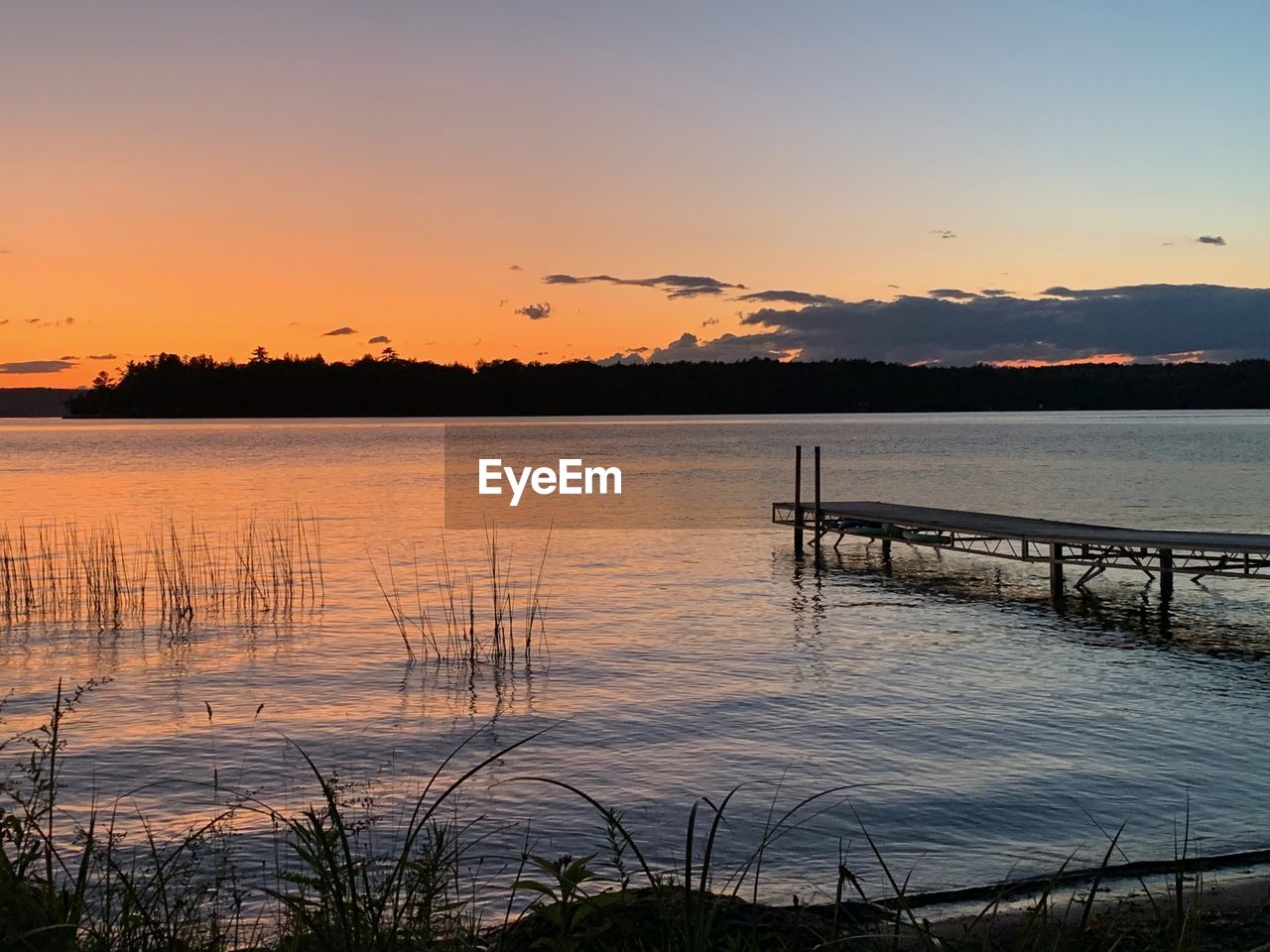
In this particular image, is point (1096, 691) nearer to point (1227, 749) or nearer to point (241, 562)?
point (1227, 749)

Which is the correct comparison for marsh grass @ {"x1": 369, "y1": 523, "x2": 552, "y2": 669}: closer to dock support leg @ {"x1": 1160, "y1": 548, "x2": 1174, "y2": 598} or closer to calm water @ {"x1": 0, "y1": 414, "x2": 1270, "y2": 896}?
calm water @ {"x1": 0, "y1": 414, "x2": 1270, "y2": 896}

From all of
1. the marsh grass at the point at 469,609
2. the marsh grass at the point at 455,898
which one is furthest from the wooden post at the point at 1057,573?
the marsh grass at the point at 455,898

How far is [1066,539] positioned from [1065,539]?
0.02m

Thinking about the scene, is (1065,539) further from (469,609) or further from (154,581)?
(154,581)

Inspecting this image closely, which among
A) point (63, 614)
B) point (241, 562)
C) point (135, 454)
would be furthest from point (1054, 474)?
point (135, 454)

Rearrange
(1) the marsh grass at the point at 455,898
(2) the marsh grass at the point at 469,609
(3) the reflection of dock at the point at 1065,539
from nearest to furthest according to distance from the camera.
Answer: (1) the marsh grass at the point at 455,898 < (2) the marsh grass at the point at 469,609 < (3) the reflection of dock at the point at 1065,539

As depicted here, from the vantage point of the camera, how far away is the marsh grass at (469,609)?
1833cm

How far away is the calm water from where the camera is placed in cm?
1038

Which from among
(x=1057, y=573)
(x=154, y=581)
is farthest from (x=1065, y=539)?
(x=154, y=581)

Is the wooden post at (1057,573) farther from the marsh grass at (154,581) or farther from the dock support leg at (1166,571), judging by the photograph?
the marsh grass at (154,581)

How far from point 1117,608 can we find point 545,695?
13.9 m

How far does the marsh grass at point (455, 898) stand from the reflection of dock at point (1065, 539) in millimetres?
14841

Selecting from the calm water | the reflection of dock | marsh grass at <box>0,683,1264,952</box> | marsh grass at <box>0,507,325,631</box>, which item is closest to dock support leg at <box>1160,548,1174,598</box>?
the reflection of dock

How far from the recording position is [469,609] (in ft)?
76.0
